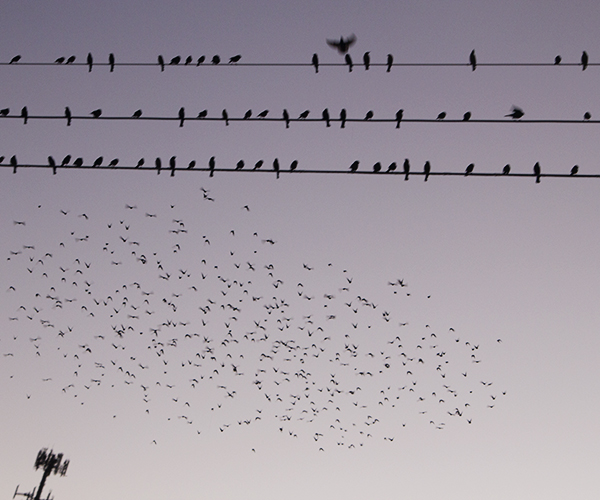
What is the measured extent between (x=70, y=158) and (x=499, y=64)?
11.1 m

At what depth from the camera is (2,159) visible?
468 inches

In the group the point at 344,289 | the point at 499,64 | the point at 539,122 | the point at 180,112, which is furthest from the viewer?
the point at 344,289

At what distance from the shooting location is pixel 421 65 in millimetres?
10734

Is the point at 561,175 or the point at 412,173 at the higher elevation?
the point at 561,175


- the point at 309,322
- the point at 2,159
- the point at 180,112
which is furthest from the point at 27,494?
the point at 180,112

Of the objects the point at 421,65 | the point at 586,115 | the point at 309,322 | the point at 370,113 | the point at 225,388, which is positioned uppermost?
the point at 586,115

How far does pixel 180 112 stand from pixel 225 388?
62.6 feet

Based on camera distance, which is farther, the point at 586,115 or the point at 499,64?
the point at 586,115

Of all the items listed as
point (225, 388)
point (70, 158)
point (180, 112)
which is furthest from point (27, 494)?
point (180, 112)

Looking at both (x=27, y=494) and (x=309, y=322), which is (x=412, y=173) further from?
(x=27, y=494)

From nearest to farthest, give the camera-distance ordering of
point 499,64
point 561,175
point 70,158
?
point 561,175 → point 499,64 → point 70,158

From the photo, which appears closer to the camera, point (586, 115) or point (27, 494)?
point (586, 115)

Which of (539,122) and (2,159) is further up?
(539,122)

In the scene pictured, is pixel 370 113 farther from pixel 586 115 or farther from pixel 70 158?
pixel 70 158
